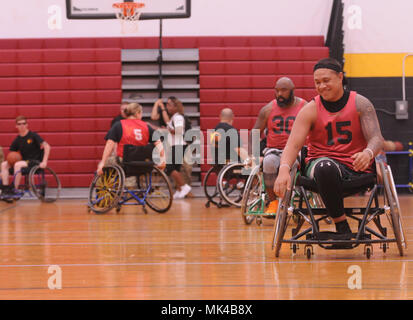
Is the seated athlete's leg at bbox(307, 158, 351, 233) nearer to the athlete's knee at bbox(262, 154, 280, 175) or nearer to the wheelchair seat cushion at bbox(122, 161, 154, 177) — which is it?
the athlete's knee at bbox(262, 154, 280, 175)

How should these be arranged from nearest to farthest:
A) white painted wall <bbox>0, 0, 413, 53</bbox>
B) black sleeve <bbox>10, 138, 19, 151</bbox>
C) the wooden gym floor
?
the wooden gym floor, black sleeve <bbox>10, 138, 19, 151</bbox>, white painted wall <bbox>0, 0, 413, 53</bbox>

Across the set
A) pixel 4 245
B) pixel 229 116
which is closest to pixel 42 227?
pixel 4 245

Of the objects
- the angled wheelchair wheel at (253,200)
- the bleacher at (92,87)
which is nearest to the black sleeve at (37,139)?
the bleacher at (92,87)

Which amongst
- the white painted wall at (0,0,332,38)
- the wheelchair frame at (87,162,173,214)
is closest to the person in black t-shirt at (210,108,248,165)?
the wheelchair frame at (87,162,173,214)

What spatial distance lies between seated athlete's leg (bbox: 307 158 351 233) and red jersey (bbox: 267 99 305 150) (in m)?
1.99

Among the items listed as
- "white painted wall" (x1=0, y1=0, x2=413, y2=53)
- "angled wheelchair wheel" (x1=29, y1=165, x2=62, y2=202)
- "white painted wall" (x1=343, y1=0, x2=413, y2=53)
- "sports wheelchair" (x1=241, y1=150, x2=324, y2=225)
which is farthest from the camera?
"white painted wall" (x1=0, y1=0, x2=413, y2=53)

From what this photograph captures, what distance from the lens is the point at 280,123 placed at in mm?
5852

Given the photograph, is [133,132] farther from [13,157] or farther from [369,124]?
[369,124]

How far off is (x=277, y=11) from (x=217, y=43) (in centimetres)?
105

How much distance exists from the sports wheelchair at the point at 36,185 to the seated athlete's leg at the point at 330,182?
217 inches

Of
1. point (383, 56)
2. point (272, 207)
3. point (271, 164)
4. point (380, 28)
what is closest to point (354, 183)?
point (271, 164)

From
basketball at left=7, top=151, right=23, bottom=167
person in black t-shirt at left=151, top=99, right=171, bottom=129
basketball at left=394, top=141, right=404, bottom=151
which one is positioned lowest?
basketball at left=7, top=151, right=23, bottom=167

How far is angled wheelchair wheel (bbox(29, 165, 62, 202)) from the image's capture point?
877 centimetres

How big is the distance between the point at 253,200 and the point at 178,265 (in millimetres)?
2570
